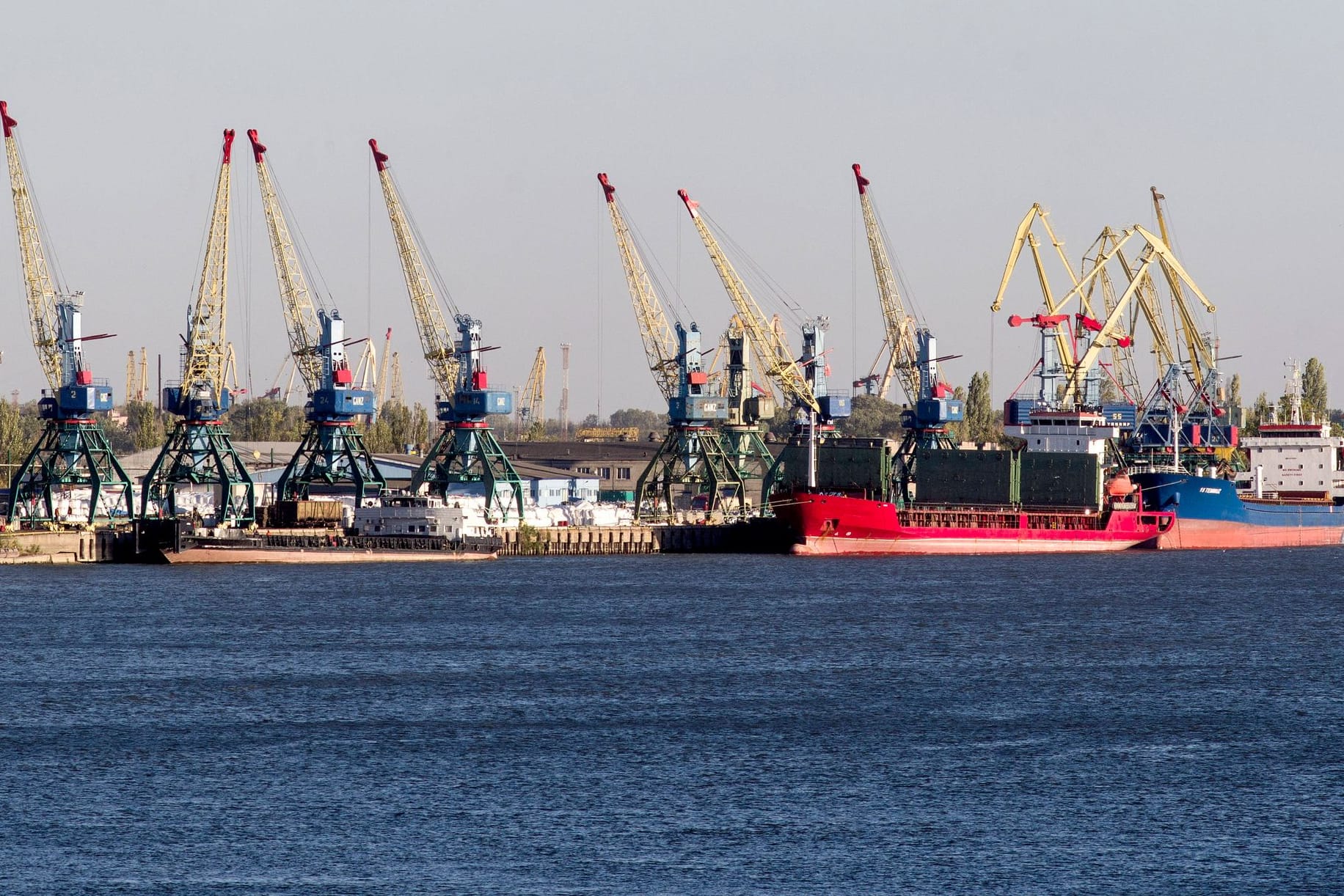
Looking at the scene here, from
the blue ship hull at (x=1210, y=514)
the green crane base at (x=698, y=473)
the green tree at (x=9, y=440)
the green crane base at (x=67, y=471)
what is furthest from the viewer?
the green tree at (x=9, y=440)

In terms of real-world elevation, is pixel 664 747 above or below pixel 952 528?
below

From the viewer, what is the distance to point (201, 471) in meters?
113

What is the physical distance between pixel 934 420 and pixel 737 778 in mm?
92132

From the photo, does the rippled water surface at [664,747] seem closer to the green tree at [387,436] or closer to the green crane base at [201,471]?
the green crane base at [201,471]

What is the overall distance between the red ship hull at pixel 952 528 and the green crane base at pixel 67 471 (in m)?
38.4

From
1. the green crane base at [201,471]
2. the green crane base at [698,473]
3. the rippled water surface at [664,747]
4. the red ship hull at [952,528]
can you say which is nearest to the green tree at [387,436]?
the green crane base at [698,473]

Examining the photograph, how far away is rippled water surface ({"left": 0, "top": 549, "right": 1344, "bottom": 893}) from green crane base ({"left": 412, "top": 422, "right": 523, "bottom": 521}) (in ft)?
135

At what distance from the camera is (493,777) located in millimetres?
39375

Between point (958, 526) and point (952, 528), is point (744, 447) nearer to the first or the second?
point (958, 526)

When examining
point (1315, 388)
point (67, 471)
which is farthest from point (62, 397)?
point (1315, 388)

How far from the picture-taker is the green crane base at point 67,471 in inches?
4304

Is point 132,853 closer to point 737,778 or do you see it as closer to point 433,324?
point 737,778

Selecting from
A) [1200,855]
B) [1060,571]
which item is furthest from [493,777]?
[1060,571]

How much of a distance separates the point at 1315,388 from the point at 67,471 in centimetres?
12155
